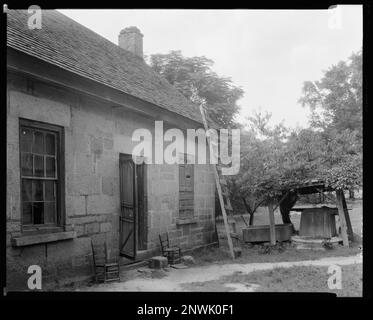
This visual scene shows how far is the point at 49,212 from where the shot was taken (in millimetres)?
6281

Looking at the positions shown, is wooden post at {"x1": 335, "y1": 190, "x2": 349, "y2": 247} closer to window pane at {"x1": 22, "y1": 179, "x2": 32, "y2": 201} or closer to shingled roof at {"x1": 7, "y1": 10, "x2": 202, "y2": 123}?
shingled roof at {"x1": 7, "y1": 10, "x2": 202, "y2": 123}

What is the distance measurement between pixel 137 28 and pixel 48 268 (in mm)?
9839

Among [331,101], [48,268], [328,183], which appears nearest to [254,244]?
[328,183]

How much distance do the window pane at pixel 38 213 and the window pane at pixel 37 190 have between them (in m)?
0.08

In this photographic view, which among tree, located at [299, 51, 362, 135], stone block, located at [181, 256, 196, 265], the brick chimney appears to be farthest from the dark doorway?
tree, located at [299, 51, 362, 135]

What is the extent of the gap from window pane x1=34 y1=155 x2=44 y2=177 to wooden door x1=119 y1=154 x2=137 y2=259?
1966 mm

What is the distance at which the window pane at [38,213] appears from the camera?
6020 millimetres

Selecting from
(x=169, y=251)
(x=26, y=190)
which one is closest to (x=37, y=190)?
(x=26, y=190)

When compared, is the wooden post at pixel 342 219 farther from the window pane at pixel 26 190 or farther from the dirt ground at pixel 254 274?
the window pane at pixel 26 190

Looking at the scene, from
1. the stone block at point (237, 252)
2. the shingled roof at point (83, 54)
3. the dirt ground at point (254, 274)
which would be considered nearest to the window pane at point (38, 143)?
the shingled roof at point (83, 54)

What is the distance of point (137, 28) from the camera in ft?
44.4

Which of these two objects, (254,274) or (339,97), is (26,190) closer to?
(254,274)
